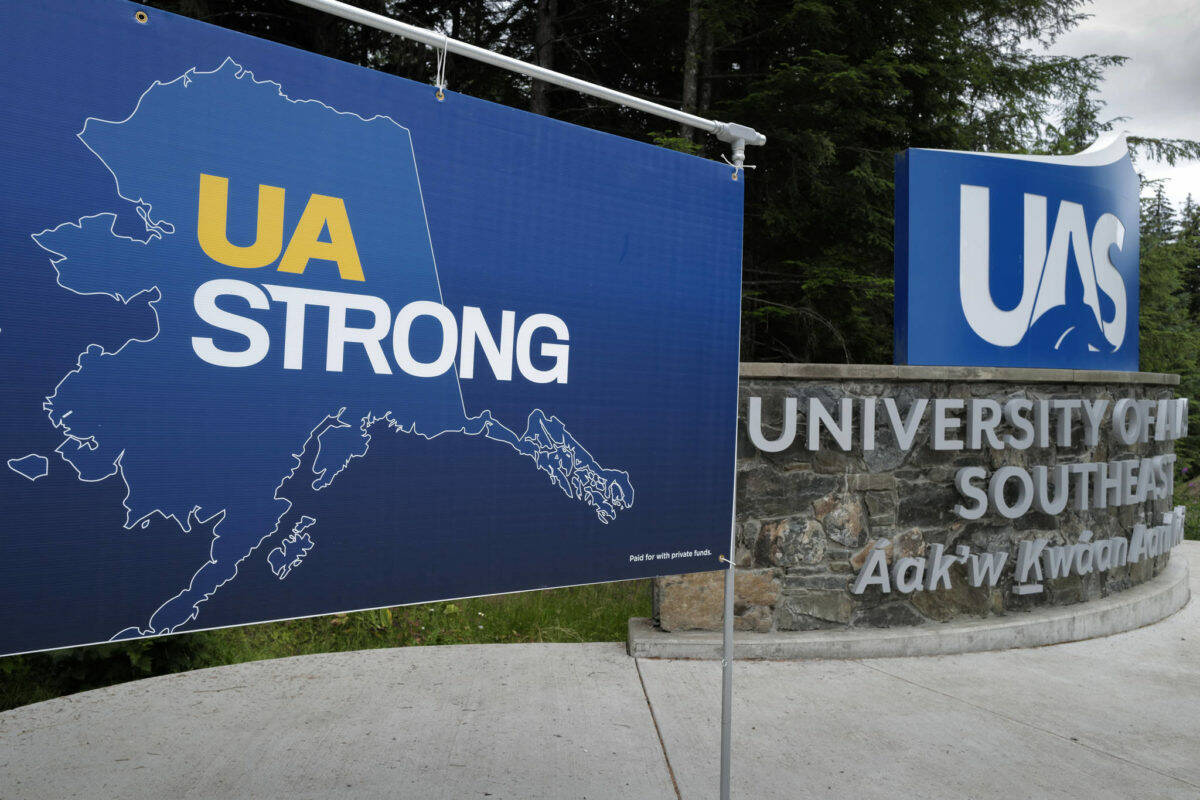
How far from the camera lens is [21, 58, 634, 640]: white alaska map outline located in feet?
6.58

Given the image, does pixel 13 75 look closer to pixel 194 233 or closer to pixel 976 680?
pixel 194 233

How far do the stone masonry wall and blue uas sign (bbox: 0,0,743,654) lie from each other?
219cm

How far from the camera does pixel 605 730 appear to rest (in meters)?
3.98

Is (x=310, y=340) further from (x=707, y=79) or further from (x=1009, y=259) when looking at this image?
(x=707, y=79)

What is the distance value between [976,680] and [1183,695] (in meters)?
1.09

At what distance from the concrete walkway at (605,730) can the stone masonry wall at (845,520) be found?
0.37 m

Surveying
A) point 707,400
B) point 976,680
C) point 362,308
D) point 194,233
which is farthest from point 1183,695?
point 194,233

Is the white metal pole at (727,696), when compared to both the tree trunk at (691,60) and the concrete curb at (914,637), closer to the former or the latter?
the concrete curb at (914,637)

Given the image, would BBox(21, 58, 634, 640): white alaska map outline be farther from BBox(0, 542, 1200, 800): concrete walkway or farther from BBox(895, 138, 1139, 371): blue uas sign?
BBox(895, 138, 1139, 371): blue uas sign

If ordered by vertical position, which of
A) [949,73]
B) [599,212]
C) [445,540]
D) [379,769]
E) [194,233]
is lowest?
[379,769]

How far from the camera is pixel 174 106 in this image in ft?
6.96

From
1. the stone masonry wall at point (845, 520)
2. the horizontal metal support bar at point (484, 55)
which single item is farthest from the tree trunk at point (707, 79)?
the horizontal metal support bar at point (484, 55)

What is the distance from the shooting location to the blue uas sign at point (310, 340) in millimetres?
1984

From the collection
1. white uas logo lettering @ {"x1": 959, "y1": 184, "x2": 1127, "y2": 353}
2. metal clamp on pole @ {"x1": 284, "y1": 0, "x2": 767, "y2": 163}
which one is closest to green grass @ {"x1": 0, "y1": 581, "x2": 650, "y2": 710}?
white uas logo lettering @ {"x1": 959, "y1": 184, "x2": 1127, "y2": 353}
